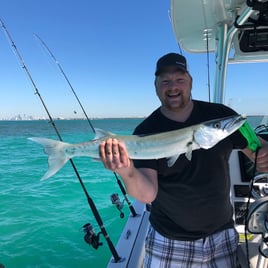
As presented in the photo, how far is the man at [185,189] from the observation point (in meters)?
1.89

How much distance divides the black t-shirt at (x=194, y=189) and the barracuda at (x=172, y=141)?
0.11m

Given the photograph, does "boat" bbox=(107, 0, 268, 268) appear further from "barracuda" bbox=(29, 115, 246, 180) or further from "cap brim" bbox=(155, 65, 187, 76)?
"cap brim" bbox=(155, 65, 187, 76)

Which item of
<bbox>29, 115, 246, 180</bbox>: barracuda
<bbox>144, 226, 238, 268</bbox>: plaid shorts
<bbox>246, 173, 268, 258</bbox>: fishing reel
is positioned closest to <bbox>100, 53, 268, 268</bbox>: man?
<bbox>144, 226, 238, 268</bbox>: plaid shorts

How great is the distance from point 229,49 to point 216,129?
2135 millimetres

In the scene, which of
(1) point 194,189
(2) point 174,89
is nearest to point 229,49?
(2) point 174,89

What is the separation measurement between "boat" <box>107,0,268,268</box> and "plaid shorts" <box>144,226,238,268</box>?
12 centimetres

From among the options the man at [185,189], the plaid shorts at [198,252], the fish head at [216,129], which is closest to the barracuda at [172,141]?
the fish head at [216,129]

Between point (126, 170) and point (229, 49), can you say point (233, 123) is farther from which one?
point (229, 49)

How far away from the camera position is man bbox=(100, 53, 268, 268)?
189cm

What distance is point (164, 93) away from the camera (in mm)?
1964

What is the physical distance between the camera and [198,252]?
1919 mm

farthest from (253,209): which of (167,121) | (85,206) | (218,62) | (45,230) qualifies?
(85,206)

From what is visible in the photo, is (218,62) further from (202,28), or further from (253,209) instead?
(253,209)

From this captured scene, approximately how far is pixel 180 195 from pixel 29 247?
4.63 m
